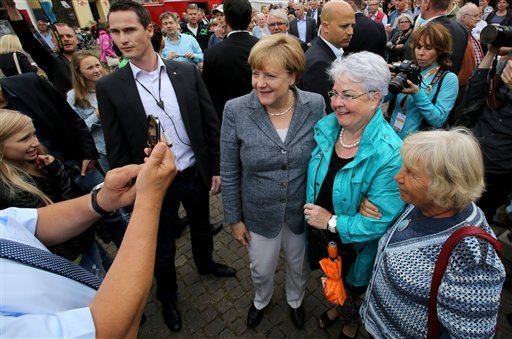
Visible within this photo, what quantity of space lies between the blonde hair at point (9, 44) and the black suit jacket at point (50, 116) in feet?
8.00

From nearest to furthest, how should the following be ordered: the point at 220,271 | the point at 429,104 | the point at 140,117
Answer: the point at 140,117 → the point at 429,104 → the point at 220,271

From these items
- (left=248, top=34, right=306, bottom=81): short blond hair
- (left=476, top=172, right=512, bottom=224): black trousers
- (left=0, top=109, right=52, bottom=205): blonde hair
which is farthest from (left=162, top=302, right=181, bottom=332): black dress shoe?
(left=476, top=172, right=512, bottom=224): black trousers

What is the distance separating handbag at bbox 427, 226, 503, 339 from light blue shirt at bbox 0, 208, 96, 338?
142 centimetres

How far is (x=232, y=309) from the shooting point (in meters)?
2.80

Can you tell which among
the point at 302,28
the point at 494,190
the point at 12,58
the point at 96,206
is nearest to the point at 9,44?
the point at 12,58

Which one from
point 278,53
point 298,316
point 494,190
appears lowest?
point 298,316

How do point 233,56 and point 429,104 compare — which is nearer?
point 429,104

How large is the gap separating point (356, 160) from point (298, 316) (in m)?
1.65

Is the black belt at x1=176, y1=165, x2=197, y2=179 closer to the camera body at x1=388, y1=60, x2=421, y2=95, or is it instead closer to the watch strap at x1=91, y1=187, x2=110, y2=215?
the watch strap at x1=91, y1=187, x2=110, y2=215

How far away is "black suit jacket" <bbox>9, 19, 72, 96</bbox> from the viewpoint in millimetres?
4312

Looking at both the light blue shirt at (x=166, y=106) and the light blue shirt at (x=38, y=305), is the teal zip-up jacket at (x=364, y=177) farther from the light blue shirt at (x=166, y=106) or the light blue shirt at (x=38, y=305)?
the light blue shirt at (x=38, y=305)

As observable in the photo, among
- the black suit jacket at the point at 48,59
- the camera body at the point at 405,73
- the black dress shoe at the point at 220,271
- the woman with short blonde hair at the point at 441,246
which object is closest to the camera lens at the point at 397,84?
the camera body at the point at 405,73

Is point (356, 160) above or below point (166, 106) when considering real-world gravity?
below

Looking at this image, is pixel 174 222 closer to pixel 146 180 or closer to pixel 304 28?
pixel 146 180
